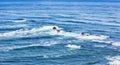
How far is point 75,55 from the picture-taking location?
50.8 m

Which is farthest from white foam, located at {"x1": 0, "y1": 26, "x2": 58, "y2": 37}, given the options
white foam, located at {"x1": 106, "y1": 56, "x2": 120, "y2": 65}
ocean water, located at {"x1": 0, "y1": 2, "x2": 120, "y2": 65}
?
white foam, located at {"x1": 106, "y1": 56, "x2": 120, "y2": 65}

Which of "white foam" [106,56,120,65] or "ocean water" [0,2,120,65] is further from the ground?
"ocean water" [0,2,120,65]

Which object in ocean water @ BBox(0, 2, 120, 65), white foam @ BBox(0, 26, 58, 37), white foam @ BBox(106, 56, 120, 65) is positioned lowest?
white foam @ BBox(106, 56, 120, 65)

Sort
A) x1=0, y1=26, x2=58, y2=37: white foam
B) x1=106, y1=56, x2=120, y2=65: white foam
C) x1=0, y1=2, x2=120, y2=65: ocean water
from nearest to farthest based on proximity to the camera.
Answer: x1=106, y1=56, x2=120, y2=65: white foam → x1=0, y1=2, x2=120, y2=65: ocean water → x1=0, y1=26, x2=58, y2=37: white foam

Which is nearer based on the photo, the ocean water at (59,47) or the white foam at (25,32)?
the ocean water at (59,47)

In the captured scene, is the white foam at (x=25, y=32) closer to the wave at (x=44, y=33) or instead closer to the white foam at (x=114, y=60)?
the wave at (x=44, y=33)

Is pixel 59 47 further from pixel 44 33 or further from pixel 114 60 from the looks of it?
pixel 44 33

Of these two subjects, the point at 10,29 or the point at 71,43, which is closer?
the point at 71,43

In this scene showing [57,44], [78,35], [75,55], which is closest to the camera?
[75,55]

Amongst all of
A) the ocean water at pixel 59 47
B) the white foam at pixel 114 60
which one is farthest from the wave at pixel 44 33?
the white foam at pixel 114 60

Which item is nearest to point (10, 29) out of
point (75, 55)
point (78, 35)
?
point (78, 35)

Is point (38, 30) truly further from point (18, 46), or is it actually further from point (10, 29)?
point (18, 46)

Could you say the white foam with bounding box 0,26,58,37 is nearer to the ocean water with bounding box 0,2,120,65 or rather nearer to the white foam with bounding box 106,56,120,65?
the ocean water with bounding box 0,2,120,65

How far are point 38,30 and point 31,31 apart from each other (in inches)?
82.7
